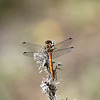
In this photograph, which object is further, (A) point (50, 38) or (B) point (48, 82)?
(A) point (50, 38)

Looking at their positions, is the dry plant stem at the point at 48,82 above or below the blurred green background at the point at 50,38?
below

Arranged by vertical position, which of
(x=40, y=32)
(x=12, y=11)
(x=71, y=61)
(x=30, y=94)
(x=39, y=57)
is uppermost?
(x=12, y=11)

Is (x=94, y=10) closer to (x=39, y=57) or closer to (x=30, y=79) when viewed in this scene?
(x=30, y=79)

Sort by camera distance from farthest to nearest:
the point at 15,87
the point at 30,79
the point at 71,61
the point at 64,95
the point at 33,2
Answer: the point at 33,2, the point at 71,61, the point at 30,79, the point at 15,87, the point at 64,95

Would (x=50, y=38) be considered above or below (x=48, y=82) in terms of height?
above

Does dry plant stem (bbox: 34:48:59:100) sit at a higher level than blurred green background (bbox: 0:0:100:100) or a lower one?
lower

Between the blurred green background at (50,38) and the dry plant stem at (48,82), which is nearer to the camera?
the dry plant stem at (48,82)

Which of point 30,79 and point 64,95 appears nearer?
point 64,95

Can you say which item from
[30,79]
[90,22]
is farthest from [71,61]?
[90,22]
